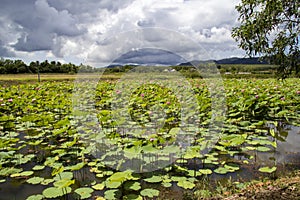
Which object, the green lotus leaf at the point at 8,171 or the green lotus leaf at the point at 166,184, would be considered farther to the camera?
the green lotus leaf at the point at 8,171

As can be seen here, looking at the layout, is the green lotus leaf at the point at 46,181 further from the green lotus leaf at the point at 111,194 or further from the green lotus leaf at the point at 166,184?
the green lotus leaf at the point at 166,184

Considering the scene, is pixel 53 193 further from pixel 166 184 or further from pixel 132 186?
pixel 166 184

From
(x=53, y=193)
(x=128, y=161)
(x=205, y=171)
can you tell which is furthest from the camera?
(x=128, y=161)

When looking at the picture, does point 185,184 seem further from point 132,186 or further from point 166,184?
point 132,186

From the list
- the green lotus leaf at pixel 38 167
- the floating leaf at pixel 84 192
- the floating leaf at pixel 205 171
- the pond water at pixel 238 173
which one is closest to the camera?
the floating leaf at pixel 84 192

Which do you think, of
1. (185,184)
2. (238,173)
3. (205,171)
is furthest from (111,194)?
(238,173)

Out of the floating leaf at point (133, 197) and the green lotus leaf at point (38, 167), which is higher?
the green lotus leaf at point (38, 167)

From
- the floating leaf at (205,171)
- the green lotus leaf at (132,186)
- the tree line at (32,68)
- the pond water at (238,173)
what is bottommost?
the pond water at (238,173)

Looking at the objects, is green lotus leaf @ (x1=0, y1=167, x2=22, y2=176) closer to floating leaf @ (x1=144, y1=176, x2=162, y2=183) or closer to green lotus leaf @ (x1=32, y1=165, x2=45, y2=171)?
green lotus leaf @ (x1=32, y1=165, x2=45, y2=171)

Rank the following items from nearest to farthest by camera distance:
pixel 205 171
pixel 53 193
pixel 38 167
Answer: pixel 53 193 < pixel 205 171 < pixel 38 167

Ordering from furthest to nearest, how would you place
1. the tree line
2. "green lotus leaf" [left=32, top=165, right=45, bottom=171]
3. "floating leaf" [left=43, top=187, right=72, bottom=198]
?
the tree line → "green lotus leaf" [left=32, top=165, right=45, bottom=171] → "floating leaf" [left=43, top=187, right=72, bottom=198]

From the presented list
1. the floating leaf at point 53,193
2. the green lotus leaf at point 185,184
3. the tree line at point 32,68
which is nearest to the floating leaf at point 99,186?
the floating leaf at point 53,193

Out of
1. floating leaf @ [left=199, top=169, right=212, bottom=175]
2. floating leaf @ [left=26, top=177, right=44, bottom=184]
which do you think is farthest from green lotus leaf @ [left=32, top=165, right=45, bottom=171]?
floating leaf @ [left=199, top=169, right=212, bottom=175]

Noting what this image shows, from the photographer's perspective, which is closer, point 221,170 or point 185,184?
point 185,184
